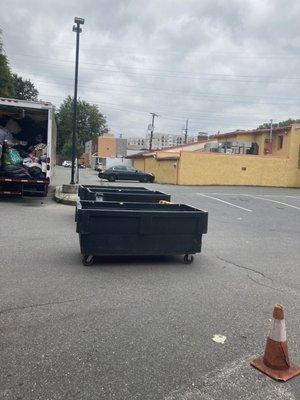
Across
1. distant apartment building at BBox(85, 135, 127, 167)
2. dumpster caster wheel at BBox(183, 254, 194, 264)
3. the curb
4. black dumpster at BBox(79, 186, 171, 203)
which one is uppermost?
distant apartment building at BBox(85, 135, 127, 167)

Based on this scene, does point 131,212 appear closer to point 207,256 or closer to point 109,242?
point 109,242

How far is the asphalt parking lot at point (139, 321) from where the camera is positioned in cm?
322

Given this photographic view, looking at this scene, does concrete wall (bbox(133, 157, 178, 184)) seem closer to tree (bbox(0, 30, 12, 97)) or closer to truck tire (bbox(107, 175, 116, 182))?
truck tire (bbox(107, 175, 116, 182))

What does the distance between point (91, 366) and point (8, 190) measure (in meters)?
10.6

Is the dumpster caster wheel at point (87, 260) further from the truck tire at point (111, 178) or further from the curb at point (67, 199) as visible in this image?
the truck tire at point (111, 178)

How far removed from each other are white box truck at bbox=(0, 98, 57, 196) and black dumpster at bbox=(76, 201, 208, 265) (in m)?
7.11

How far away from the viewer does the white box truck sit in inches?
515

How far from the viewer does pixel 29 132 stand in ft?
50.8

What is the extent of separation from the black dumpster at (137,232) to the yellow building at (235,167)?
2416 cm

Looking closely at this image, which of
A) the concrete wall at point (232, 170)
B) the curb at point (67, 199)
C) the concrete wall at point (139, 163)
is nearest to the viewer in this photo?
the curb at point (67, 199)

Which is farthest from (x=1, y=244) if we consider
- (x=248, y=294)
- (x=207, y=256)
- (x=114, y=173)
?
(x=114, y=173)

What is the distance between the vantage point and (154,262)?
6.99 meters

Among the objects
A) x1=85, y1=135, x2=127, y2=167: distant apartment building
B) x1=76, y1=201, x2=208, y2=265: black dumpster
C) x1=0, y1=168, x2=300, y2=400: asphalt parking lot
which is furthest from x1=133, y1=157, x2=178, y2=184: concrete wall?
x1=85, y1=135, x2=127, y2=167: distant apartment building

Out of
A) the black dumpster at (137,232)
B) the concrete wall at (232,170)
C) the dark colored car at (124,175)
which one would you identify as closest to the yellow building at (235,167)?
the concrete wall at (232,170)
